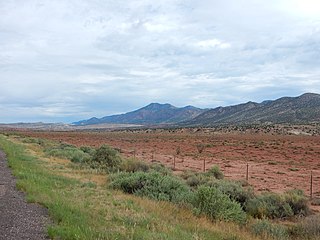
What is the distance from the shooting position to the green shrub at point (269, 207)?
16297 mm

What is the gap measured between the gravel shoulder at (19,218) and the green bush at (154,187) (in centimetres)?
508

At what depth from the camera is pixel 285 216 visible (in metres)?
16.5

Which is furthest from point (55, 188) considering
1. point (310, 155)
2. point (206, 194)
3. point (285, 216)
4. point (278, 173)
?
point (310, 155)

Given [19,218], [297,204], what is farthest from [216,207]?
[19,218]

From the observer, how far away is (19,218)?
10.4 m

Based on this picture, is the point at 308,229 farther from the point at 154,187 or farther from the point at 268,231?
the point at 154,187

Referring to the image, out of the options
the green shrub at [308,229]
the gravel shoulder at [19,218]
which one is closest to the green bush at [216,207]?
the green shrub at [308,229]

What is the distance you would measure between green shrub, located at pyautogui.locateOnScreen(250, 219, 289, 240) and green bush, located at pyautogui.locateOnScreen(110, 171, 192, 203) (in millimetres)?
3100

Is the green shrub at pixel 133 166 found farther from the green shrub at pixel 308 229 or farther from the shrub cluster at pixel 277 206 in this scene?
the green shrub at pixel 308 229

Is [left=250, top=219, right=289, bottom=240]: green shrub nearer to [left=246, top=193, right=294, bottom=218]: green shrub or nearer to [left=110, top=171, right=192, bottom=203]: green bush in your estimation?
[left=110, top=171, right=192, bottom=203]: green bush

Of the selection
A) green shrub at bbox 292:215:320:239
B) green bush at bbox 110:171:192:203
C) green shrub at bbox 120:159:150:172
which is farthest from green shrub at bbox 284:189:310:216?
green shrub at bbox 120:159:150:172

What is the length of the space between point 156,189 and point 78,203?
5.02m

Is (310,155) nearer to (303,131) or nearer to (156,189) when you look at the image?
(156,189)

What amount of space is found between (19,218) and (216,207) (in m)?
6.35
